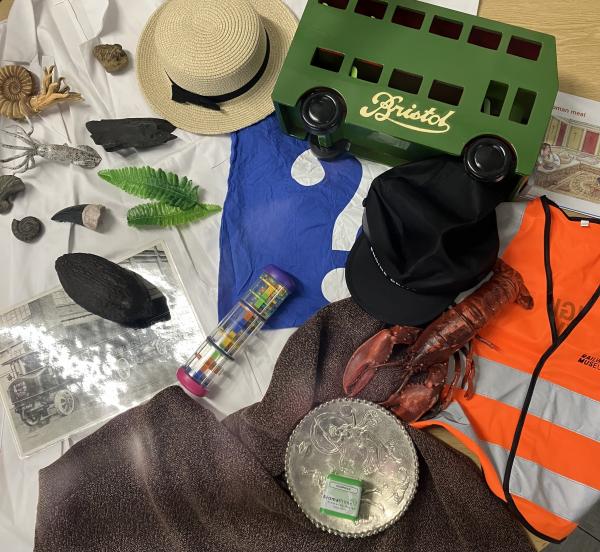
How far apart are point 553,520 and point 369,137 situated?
2.38ft

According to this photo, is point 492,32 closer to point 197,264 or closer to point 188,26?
point 188,26

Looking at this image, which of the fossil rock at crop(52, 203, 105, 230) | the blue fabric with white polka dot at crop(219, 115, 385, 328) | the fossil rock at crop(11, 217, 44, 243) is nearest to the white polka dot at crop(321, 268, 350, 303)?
the blue fabric with white polka dot at crop(219, 115, 385, 328)

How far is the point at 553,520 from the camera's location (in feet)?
2.83

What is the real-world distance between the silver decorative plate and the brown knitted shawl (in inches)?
1.5

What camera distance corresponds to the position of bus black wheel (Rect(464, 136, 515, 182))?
0.83 m

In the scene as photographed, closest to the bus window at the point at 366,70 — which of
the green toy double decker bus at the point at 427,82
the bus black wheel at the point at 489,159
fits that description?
the green toy double decker bus at the point at 427,82

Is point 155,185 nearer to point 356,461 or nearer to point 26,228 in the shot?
point 26,228

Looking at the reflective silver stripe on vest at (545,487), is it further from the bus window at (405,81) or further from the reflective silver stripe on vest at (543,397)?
the bus window at (405,81)

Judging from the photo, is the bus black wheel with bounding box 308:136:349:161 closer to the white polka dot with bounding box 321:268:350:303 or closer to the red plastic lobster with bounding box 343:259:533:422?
the white polka dot with bounding box 321:268:350:303

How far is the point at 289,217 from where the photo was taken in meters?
1.04

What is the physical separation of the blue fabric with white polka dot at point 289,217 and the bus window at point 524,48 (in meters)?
0.31

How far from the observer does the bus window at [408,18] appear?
92 cm

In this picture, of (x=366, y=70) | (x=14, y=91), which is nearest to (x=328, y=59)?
(x=366, y=70)

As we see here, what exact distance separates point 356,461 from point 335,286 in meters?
0.33
